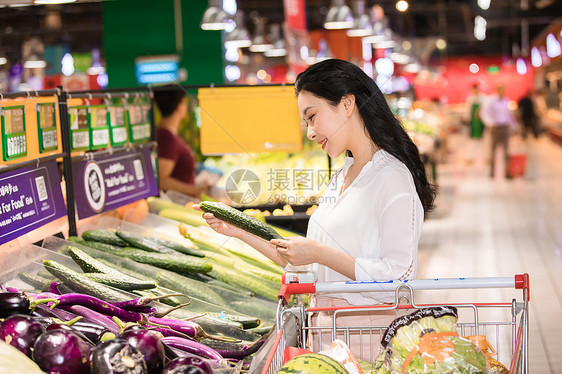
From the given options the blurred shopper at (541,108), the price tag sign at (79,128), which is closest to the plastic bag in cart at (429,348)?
the price tag sign at (79,128)

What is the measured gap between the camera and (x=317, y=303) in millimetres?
2297

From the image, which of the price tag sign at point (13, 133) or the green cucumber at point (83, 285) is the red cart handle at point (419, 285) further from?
the price tag sign at point (13, 133)

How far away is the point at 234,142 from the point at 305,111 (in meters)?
1.91

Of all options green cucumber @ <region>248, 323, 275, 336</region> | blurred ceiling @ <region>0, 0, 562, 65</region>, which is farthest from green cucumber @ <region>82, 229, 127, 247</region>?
blurred ceiling @ <region>0, 0, 562, 65</region>

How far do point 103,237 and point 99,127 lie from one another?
2.60 ft

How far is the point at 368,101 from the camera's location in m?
2.21

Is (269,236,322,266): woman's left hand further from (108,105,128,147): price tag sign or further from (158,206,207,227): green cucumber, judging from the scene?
(108,105,128,147): price tag sign

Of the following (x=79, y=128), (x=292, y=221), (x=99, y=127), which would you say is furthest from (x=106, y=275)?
(x=292, y=221)

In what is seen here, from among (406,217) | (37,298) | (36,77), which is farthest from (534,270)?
(36,77)

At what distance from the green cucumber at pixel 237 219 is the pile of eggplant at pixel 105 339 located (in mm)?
396

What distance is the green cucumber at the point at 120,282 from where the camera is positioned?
8.01 feet

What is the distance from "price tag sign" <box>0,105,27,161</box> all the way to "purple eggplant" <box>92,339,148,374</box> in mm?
1528

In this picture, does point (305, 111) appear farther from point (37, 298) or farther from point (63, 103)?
point (63, 103)

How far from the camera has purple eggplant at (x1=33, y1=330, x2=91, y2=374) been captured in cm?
145
